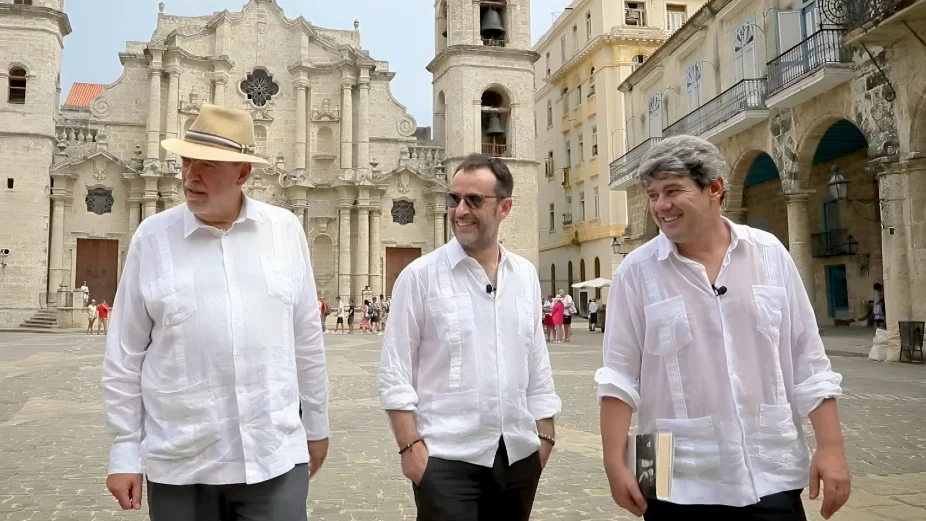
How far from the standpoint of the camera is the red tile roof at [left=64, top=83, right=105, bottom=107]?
153 ft

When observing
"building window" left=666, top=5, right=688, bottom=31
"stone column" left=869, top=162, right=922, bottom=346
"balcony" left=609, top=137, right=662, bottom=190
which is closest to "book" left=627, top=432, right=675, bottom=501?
"stone column" left=869, top=162, right=922, bottom=346

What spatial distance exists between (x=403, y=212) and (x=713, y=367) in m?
33.0

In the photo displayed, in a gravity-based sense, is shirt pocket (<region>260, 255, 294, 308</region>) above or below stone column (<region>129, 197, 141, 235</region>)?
below

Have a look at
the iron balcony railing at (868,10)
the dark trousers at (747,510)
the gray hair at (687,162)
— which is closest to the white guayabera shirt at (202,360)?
the dark trousers at (747,510)

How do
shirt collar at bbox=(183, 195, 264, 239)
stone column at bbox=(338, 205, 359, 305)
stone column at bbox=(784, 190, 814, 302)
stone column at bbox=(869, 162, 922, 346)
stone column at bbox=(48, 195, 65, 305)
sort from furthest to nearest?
stone column at bbox=(338, 205, 359, 305) → stone column at bbox=(48, 195, 65, 305) → stone column at bbox=(784, 190, 814, 302) → stone column at bbox=(869, 162, 922, 346) → shirt collar at bbox=(183, 195, 264, 239)

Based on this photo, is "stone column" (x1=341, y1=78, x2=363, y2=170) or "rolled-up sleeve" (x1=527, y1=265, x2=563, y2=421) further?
"stone column" (x1=341, y1=78, x2=363, y2=170)

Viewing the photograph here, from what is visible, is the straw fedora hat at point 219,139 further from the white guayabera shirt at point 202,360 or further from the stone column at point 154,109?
the stone column at point 154,109

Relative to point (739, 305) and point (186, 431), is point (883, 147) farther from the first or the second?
point (186, 431)

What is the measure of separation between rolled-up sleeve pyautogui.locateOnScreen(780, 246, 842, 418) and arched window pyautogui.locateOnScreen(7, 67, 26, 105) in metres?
33.7

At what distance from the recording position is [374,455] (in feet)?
21.7

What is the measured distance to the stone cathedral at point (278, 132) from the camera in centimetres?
2995

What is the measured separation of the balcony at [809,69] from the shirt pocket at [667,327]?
13080 millimetres

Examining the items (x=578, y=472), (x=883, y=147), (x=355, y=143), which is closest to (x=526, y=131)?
(x=355, y=143)

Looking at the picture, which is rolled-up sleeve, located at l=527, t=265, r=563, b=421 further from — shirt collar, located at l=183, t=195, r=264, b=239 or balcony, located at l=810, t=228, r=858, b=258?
balcony, located at l=810, t=228, r=858, b=258
